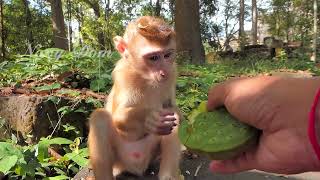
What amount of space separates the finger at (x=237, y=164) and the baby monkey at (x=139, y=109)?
1317mm

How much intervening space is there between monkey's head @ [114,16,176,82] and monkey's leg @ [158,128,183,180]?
43cm

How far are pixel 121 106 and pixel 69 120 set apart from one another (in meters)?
1.07

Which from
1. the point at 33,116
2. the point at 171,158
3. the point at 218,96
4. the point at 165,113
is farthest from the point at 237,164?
the point at 33,116

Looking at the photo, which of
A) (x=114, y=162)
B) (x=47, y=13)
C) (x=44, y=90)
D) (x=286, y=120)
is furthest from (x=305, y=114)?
(x=47, y=13)

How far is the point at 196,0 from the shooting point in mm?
11414

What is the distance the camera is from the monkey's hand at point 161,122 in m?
2.77

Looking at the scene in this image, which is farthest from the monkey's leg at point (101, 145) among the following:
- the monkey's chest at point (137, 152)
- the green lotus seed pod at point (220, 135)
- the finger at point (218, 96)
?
the finger at point (218, 96)

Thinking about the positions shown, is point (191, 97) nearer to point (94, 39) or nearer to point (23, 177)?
point (23, 177)

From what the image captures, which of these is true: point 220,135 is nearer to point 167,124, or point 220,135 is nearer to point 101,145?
point 167,124

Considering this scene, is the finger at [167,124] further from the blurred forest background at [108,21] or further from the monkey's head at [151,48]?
the blurred forest background at [108,21]

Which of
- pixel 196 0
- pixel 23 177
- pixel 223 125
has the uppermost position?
pixel 196 0

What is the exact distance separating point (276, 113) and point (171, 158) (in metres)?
1.80

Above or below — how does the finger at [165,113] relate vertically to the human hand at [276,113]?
below

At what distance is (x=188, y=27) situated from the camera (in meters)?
11.3
